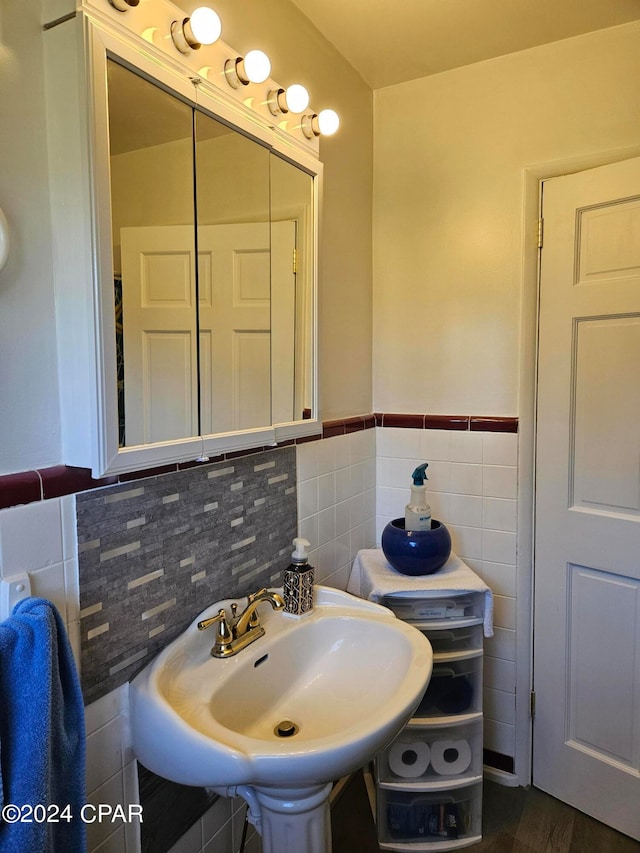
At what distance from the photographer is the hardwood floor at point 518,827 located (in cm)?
154

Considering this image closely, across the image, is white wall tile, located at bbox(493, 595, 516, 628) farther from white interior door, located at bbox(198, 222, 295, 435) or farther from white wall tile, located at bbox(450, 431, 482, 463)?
white interior door, located at bbox(198, 222, 295, 435)

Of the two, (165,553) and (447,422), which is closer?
(165,553)

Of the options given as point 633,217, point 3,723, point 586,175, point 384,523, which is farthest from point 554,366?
point 3,723

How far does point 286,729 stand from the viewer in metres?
1.07

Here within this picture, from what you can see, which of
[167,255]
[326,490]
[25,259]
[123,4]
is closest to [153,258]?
[167,255]

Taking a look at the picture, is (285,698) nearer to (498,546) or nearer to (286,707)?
(286,707)

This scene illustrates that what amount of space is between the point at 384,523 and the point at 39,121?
156 centimetres

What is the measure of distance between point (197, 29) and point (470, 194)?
1091 mm

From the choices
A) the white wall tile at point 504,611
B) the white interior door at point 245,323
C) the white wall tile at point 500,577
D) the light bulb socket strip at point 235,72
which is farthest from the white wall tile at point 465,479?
the light bulb socket strip at point 235,72

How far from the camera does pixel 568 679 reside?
1664mm

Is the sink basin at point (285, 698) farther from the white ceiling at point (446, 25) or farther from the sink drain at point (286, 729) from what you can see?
the white ceiling at point (446, 25)

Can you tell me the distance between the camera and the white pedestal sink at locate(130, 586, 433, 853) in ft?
2.69

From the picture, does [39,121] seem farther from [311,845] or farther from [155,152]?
[311,845]

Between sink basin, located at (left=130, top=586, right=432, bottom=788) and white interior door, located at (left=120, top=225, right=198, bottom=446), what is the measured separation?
1.47ft
